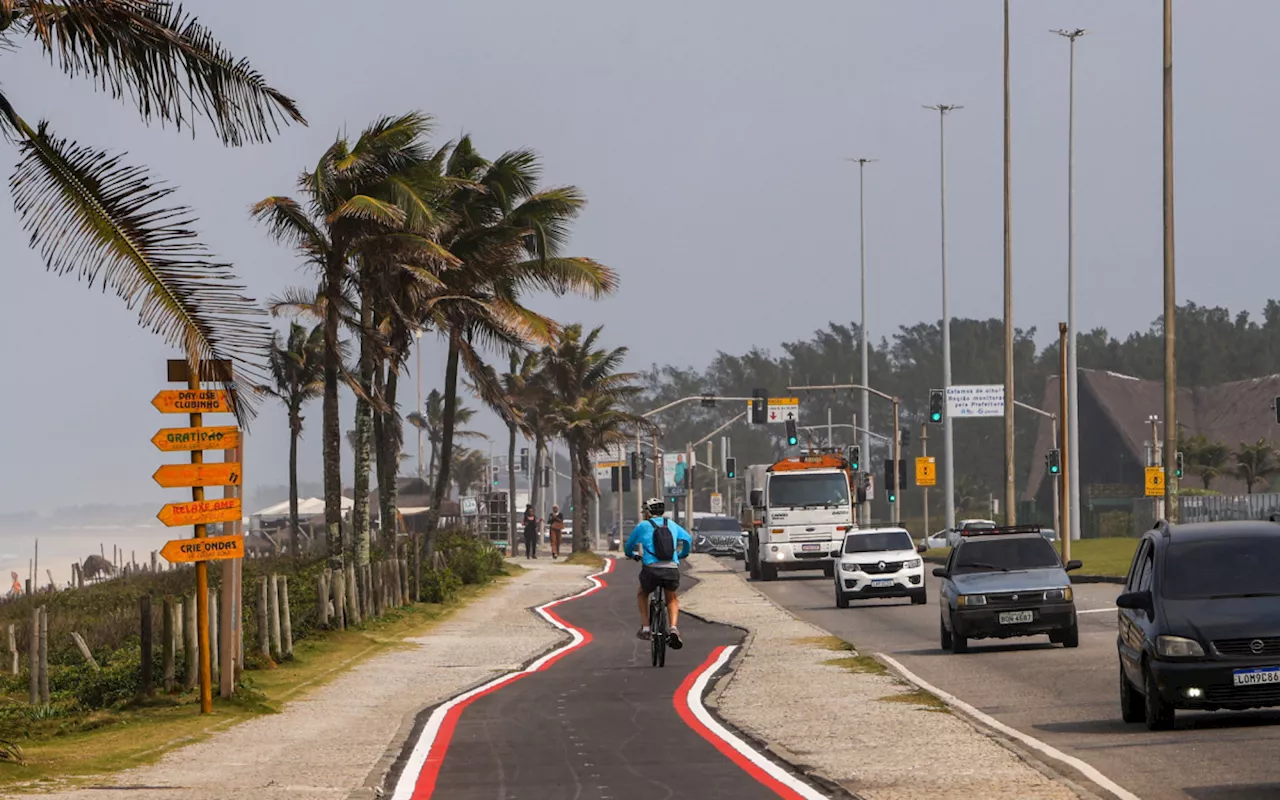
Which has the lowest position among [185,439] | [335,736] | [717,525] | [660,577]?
[717,525]

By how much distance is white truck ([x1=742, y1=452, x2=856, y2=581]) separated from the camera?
4962 cm

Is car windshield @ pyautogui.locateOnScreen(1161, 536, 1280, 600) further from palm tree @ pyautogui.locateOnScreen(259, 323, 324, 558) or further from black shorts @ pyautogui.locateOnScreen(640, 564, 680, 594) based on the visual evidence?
palm tree @ pyautogui.locateOnScreen(259, 323, 324, 558)

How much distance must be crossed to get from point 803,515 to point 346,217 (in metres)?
19.7

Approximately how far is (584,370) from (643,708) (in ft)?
202

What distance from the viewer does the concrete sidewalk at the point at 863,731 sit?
37.1 ft

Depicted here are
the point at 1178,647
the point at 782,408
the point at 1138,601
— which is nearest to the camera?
the point at 1178,647

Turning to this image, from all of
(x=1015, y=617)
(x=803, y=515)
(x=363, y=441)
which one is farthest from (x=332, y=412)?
(x=803, y=515)

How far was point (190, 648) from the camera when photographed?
19.6m

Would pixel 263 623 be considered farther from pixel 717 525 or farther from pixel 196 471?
pixel 717 525

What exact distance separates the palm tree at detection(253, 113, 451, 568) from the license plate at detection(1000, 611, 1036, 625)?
1414cm

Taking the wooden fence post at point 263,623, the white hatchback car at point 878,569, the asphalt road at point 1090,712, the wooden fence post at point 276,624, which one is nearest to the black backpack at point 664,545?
the asphalt road at point 1090,712

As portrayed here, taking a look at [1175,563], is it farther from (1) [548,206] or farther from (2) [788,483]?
(2) [788,483]

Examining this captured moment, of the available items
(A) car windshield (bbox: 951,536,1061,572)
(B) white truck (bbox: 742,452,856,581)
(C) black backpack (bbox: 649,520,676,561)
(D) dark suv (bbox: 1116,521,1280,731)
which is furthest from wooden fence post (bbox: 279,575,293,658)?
(B) white truck (bbox: 742,452,856,581)

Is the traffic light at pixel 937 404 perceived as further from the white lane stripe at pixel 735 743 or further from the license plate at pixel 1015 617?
the white lane stripe at pixel 735 743
